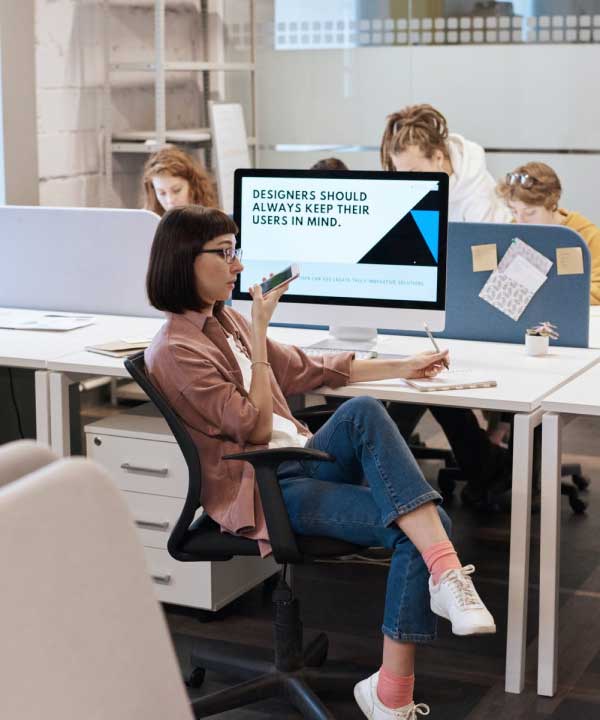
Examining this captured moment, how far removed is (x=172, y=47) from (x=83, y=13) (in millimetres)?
719

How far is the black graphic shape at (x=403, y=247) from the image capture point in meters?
2.77

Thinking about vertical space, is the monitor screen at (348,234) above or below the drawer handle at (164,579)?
above

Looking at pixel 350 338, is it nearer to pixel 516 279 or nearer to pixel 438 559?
pixel 516 279

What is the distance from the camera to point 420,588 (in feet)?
7.00

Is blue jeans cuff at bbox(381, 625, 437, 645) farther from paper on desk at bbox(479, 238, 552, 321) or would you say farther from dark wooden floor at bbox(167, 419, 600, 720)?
paper on desk at bbox(479, 238, 552, 321)

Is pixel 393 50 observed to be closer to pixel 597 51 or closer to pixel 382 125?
pixel 382 125

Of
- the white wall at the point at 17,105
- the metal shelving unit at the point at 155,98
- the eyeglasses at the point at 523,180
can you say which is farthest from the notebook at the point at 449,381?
the metal shelving unit at the point at 155,98

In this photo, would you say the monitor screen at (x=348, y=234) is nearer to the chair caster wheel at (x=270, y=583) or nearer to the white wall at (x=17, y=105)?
the chair caster wheel at (x=270, y=583)

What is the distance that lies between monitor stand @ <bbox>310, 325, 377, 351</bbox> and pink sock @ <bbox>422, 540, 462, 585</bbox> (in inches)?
32.9

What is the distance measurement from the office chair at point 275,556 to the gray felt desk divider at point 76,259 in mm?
1104

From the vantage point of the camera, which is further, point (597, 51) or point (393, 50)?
point (393, 50)

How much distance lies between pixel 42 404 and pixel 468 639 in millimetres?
1133

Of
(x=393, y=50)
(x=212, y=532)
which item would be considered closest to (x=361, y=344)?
(x=212, y=532)

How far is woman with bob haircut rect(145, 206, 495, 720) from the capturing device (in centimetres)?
213
